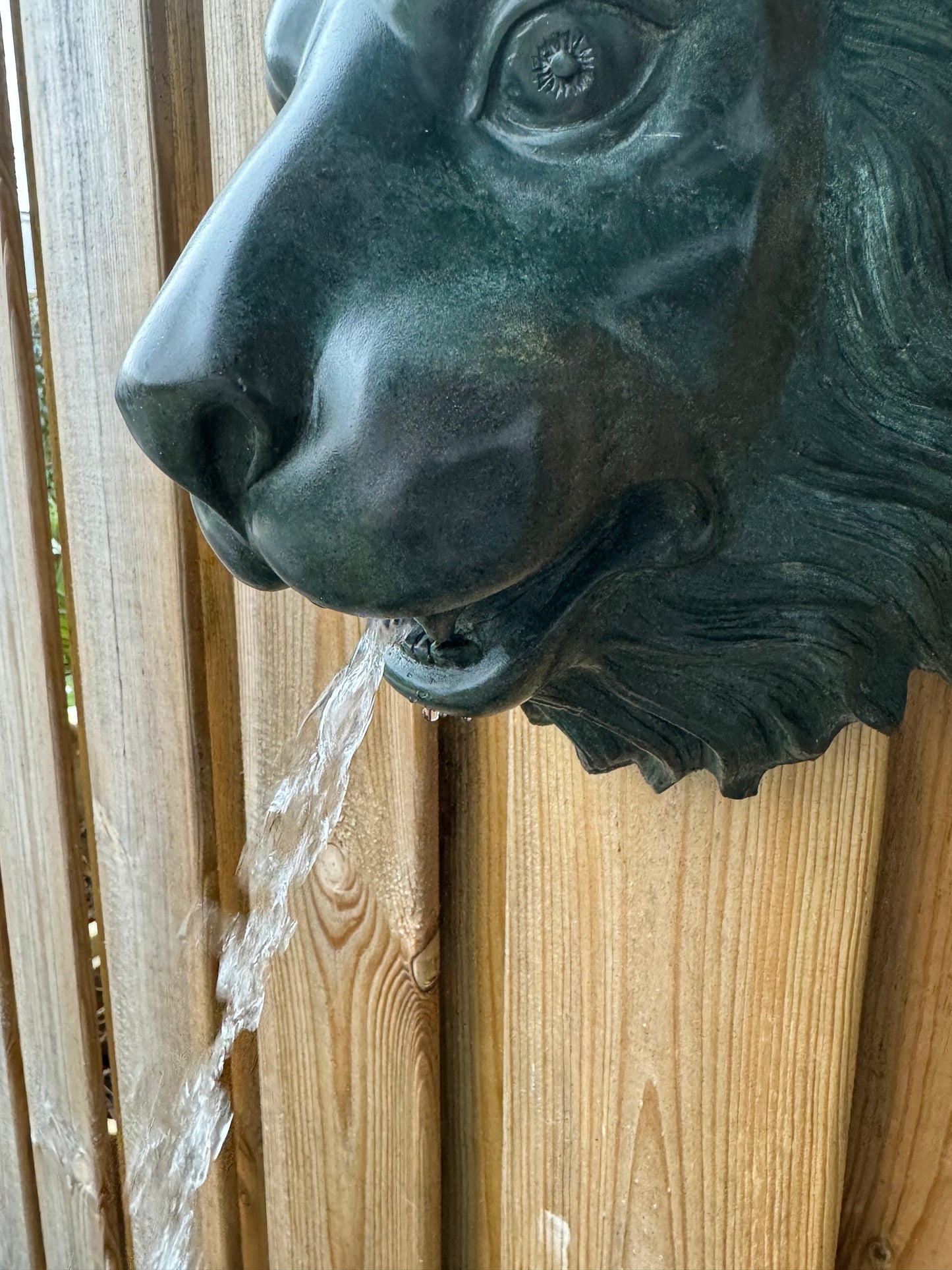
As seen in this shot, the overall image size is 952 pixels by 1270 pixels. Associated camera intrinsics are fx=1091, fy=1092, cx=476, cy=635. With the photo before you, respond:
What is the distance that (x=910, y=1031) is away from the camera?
0.58 metres

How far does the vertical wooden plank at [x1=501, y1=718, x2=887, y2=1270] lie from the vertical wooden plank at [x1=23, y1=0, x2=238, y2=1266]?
0.39 m

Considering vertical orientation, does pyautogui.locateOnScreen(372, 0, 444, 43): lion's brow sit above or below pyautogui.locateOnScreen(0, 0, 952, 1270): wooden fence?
above

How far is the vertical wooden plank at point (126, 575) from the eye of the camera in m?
0.83

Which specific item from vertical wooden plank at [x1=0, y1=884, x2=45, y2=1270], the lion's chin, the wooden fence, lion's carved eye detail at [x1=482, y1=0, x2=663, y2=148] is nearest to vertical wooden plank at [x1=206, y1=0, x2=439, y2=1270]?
the wooden fence

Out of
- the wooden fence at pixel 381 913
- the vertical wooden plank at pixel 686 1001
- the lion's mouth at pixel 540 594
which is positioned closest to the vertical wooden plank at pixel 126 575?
the wooden fence at pixel 381 913

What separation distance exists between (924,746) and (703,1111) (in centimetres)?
26

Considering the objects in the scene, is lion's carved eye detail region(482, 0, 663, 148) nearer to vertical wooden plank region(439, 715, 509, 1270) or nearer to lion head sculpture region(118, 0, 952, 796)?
lion head sculpture region(118, 0, 952, 796)

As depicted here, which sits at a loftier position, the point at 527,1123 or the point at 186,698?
the point at 186,698

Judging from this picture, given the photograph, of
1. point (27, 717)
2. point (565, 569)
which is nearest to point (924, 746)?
point (565, 569)

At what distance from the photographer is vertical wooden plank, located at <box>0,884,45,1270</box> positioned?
135 cm

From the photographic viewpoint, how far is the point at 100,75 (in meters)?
0.83

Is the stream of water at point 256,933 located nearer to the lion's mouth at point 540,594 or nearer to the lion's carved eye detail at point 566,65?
the lion's mouth at point 540,594

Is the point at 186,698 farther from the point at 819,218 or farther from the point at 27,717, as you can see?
the point at 819,218

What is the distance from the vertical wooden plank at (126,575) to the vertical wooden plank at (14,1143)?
0.27 metres
